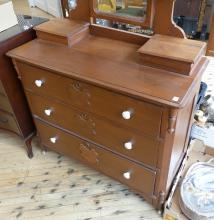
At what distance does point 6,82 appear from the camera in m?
1.39

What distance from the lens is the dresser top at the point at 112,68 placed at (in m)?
0.93

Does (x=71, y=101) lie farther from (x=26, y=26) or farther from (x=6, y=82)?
(x=26, y=26)

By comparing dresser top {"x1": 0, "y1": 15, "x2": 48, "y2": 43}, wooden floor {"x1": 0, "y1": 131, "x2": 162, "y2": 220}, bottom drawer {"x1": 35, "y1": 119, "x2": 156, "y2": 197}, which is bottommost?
wooden floor {"x1": 0, "y1": 131, "x2": 162, "y2": 220}

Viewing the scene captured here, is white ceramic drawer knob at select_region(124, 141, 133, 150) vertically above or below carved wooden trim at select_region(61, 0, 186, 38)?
below

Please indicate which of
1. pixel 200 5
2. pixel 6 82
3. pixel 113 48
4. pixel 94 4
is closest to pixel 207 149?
pixel 113 48

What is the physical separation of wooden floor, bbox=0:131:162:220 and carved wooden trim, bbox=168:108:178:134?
2.15 ft

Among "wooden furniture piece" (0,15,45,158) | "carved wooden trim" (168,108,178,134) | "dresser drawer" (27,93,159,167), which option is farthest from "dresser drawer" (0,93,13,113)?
"carved wooden trim" (168,108,178,134)

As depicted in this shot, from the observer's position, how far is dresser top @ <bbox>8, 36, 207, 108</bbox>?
933 millimetres

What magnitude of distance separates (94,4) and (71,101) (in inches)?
19.8

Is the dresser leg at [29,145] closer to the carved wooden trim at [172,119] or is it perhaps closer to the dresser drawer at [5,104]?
the dresser drawer at [5,104]

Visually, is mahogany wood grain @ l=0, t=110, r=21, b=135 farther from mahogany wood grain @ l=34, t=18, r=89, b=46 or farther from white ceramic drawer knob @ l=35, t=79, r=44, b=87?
mahogany wood grain @ l=34, t=18, r=89, b=46

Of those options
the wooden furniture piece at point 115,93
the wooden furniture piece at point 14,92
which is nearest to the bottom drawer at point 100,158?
the wooden furniture piece at point 115,93

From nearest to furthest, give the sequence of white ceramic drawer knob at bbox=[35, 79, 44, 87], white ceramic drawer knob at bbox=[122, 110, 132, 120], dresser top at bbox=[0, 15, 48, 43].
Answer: white ceramic drawer knob at bbox=[122, 110, 132, 120], white ceramic drawer knob at bbox=[35, 79, 44, 87], dresser top at bbox=[0, 15, 48, 43]

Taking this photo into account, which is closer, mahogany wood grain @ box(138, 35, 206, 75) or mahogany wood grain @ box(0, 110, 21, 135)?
mahogany wood grain @ box(138, 35, 206, 75)
